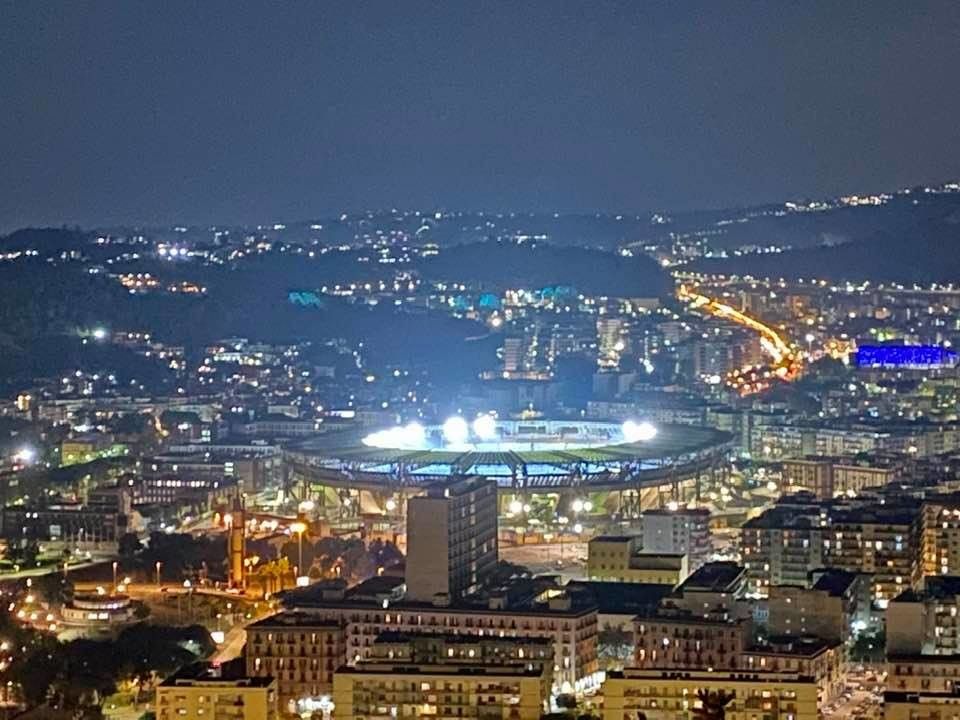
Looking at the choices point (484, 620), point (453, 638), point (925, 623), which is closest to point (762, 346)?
point (925, 623)

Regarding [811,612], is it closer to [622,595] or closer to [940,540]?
[622,595]

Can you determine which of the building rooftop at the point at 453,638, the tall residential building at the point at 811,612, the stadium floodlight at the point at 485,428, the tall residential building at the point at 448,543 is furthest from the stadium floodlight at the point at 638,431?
the building rooftop at the point at 453,638

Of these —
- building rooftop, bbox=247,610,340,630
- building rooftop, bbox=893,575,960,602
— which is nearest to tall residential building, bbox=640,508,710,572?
building rooftop, bbox=893,575,960,602

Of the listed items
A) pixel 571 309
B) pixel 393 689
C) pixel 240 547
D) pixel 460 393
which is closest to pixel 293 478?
pixel 240 547

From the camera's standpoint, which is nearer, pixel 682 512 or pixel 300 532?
pixel 300 532

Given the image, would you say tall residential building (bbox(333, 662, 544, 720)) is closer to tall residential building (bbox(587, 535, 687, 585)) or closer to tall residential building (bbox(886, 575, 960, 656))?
tall residential building (bbox(886, 575, 960, 656))

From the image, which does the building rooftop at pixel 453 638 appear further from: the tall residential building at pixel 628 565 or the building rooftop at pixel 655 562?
the building rooftop at pixel 655 562
